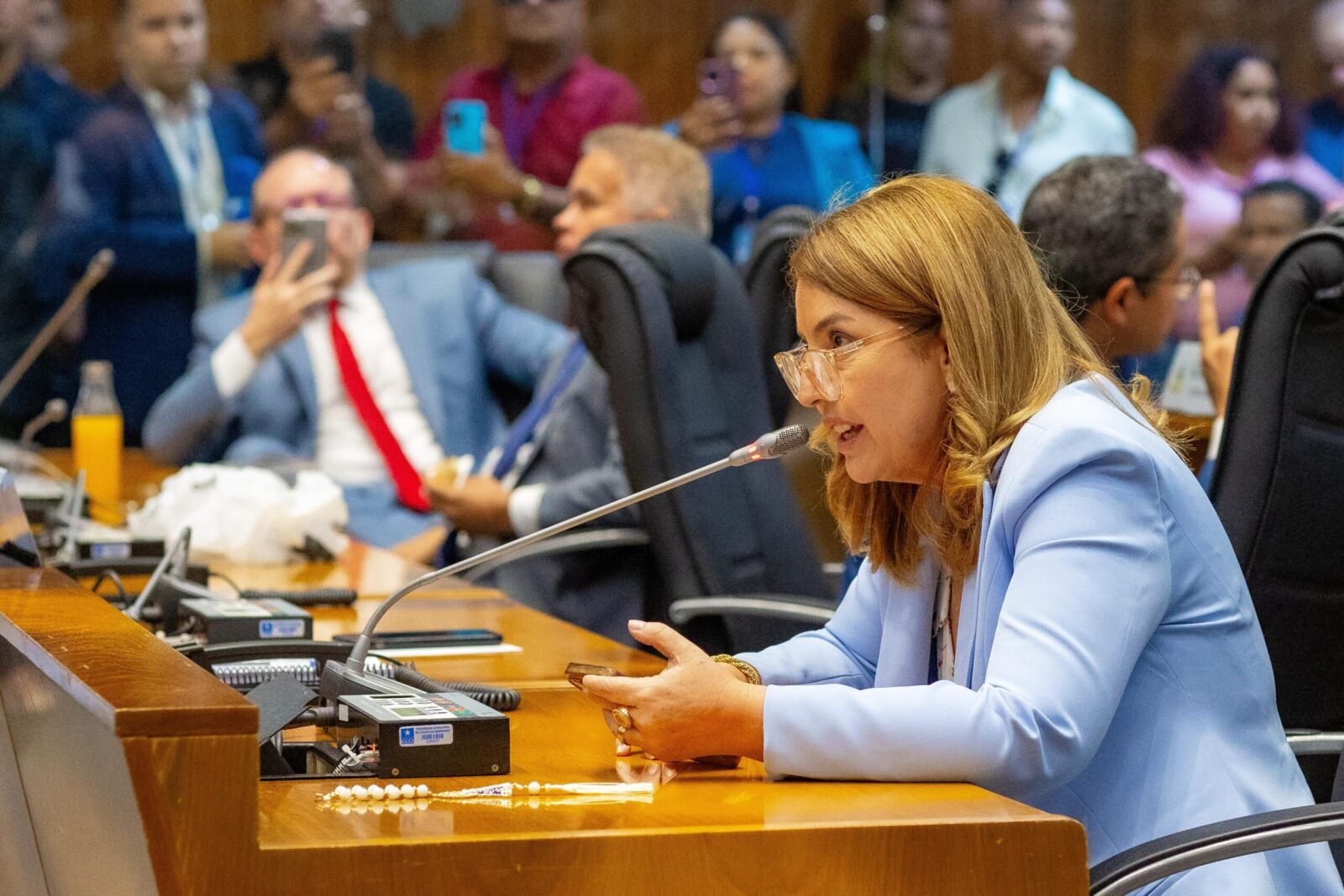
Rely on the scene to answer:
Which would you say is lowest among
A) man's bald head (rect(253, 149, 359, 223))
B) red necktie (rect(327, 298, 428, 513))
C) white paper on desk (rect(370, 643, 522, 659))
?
red necktie (rect(327, 298, 428, 513))

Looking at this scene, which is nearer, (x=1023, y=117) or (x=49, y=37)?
(x=49, y=37)

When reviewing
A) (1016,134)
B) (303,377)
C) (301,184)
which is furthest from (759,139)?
(303,377)

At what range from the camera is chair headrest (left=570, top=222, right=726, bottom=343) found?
246cm

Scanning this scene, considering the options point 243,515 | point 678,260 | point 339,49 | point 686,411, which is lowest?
point 243,515

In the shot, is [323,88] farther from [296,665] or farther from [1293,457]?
[1293,457]

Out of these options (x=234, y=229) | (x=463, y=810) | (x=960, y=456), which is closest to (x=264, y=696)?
(x=463, y=810)

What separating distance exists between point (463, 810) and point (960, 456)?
19.4 inches

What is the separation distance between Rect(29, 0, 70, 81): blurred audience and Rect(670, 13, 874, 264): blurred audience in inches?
68.6

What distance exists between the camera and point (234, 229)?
466 centimetres

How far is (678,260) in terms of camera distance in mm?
2473

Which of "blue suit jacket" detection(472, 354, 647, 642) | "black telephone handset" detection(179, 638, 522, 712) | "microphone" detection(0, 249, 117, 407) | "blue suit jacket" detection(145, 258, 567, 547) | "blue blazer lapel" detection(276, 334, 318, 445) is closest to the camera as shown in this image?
"black telephone handset" detection(179, 638, 522, 712)

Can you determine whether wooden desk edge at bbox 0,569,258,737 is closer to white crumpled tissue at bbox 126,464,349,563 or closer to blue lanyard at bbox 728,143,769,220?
white crumpled tissue at bbox 126,464,349,563

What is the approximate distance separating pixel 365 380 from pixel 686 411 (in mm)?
1593

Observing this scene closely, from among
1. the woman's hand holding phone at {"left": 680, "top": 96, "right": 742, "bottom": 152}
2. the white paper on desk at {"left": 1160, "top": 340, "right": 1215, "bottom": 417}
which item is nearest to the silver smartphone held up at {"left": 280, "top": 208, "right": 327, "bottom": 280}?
the woman's hand holding phone at {"left": 680, "top": 96, "right": 742, "bottom": 152}
